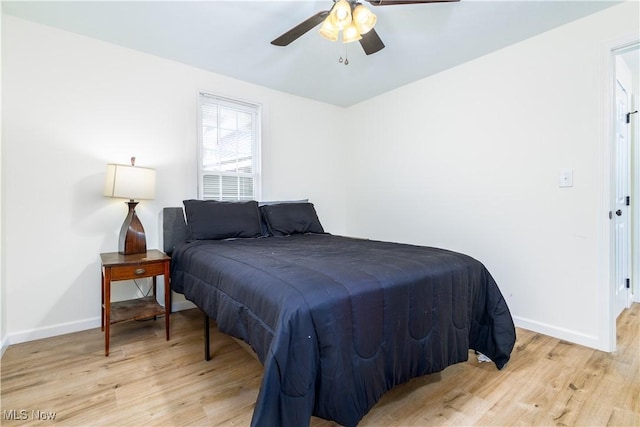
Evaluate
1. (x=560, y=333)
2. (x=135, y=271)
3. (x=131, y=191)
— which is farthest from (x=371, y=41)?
(x=560, y=333)

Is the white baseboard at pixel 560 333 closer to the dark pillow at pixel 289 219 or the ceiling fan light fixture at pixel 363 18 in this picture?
the dark pillow at pixel 289 219

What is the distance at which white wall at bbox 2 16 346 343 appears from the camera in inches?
84.0

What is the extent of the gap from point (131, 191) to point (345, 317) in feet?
6.48

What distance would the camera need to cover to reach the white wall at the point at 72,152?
84.0 inches

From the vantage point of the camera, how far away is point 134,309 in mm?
2219

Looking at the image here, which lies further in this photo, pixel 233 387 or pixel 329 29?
pixel 329 29

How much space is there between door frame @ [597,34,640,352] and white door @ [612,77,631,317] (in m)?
0.54

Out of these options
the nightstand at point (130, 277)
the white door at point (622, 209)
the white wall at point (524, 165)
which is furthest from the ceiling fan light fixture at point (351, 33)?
the white door at point (622, 209)

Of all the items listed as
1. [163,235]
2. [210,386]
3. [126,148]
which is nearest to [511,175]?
[210,386]

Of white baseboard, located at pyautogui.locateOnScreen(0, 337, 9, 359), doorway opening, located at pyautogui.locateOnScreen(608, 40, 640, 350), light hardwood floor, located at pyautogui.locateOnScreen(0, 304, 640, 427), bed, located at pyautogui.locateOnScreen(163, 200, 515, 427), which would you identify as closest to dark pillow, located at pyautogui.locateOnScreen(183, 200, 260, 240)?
bed, located at pyautogui.locateOnScreen(163, 200, 515, 427)

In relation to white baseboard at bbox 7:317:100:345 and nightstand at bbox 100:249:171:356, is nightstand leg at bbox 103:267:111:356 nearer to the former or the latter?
nightstand at bbox 100:249:171:356

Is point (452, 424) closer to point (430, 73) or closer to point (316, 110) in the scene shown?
point (430, 73)

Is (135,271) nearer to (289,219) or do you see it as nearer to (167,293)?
(167,293)

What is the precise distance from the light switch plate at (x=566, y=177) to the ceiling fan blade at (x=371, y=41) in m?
1.65
